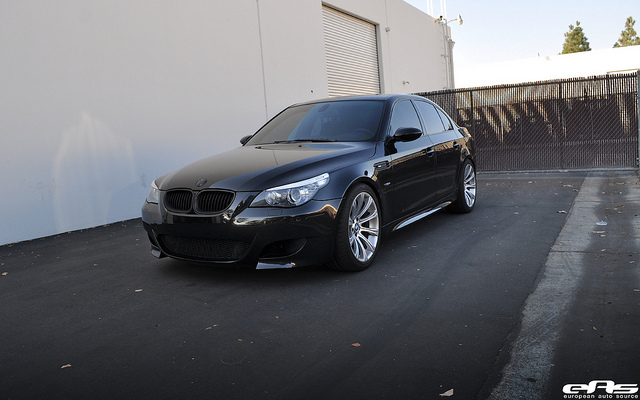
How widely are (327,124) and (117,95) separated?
15.4 feet

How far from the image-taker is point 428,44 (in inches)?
906

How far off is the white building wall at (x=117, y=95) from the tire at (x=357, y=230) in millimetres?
5248

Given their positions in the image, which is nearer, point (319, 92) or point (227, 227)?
point (227, 227)

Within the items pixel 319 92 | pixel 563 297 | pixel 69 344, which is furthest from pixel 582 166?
pixel 69 344

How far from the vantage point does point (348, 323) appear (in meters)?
3.49

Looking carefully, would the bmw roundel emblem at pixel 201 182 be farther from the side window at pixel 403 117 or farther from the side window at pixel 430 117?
the side window at pixel 430 117

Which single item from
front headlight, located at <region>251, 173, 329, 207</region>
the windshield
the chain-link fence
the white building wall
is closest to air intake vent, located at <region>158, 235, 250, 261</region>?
front headlight, located at <region>251, 173, 329, 207</region>

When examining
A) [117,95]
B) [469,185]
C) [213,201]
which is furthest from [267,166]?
[117,95]

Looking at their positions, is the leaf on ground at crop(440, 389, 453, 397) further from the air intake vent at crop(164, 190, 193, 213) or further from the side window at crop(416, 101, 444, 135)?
the side window at crop(416, 101, 444, 135)

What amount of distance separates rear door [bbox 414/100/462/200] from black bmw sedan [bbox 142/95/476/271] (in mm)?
258

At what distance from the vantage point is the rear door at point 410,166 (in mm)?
5328

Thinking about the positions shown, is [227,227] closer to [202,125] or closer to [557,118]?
[202,125]

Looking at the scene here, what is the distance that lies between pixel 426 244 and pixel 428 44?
19008mm

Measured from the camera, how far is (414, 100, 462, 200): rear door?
6324 mm
